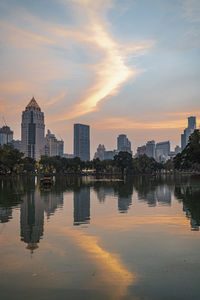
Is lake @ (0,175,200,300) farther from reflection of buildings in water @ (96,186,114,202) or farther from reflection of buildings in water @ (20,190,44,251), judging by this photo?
reflection of buildings in water @ (96,186,114,202)

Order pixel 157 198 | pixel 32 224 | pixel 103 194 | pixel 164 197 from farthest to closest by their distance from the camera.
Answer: pixel 103 194 → pixel 164 197 → pixel 157 198 → pixel 32 224

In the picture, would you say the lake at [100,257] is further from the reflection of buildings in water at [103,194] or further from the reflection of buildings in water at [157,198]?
the reflection of buildings in water at [103,194]

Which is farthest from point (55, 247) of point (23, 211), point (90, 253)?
point (23, 211)

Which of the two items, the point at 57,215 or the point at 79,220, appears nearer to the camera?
the point at 79,220

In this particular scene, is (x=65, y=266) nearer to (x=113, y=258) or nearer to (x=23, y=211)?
(x=113, y=258)

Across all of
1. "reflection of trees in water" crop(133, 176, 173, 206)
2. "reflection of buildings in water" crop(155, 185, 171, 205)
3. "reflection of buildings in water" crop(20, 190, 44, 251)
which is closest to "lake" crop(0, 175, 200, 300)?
"reflection of buildings in water" crop(20, 190, 44, 251)

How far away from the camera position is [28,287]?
11992mm

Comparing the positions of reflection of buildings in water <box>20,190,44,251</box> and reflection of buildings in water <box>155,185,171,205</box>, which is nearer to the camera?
reflection of buildings in water <box>20,190,44,251</box>

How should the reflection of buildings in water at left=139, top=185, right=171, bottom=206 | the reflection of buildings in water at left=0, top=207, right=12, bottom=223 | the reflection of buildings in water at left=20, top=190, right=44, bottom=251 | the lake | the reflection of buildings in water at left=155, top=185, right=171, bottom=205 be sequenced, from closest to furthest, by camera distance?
the lake
the reflection of buildings in water at left=20, top=190, right=44, bottom=251
the reflection of buildings in water at left=0, top=207, right=12, bottom=223
the reflection of buildings in water at left=139, top=185, right=171, bottom=206
the reflection of buildings in water at left=155, top=185, right=171, bottom=205

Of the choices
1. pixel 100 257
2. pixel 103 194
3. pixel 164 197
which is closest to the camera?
pixel 100 257

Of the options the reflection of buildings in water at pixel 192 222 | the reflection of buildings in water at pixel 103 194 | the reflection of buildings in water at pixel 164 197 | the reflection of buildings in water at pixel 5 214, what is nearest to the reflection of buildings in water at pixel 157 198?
the reflection of buildings in water at pixel 164 197

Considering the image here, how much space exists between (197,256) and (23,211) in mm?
20803

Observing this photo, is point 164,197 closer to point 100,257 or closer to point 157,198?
point 157,198

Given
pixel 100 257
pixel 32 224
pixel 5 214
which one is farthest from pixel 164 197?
pixel 100 257
